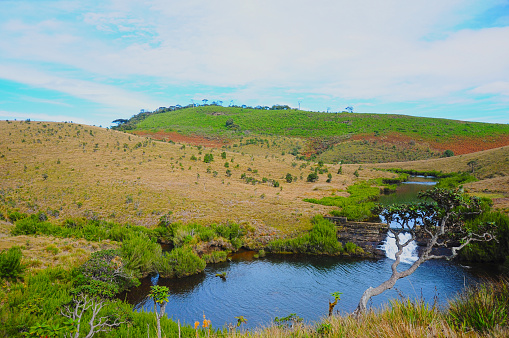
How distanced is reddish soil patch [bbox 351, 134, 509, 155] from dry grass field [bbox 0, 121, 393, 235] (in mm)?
41401

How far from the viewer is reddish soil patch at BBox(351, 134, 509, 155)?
290ft

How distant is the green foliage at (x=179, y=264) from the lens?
1861 centimetres

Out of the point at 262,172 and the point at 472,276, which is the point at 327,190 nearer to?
the point at 262,172

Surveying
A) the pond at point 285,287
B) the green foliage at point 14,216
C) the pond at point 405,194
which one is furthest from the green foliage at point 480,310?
the green foliage at point 14,216

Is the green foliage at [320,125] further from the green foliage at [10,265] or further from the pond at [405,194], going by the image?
the green foliage at [10,265]

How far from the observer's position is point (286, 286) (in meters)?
17.6

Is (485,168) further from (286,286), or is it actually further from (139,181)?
(139,181)

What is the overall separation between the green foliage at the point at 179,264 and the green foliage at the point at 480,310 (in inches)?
596

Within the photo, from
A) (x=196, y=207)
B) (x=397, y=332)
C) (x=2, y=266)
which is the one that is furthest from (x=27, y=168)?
(x=397, y=332)

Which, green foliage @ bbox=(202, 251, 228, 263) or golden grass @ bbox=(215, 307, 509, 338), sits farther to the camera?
green foliage @ bbox=(202, 251, 228, 263)

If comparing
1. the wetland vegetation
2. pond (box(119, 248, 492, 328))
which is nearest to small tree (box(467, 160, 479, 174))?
the wetland vegetation

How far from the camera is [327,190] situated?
41.7 m

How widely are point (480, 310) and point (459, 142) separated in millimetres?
106592

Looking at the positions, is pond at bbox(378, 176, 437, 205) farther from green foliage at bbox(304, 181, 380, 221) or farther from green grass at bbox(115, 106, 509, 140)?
green grass at bbox(115, 106, 509, 140)
